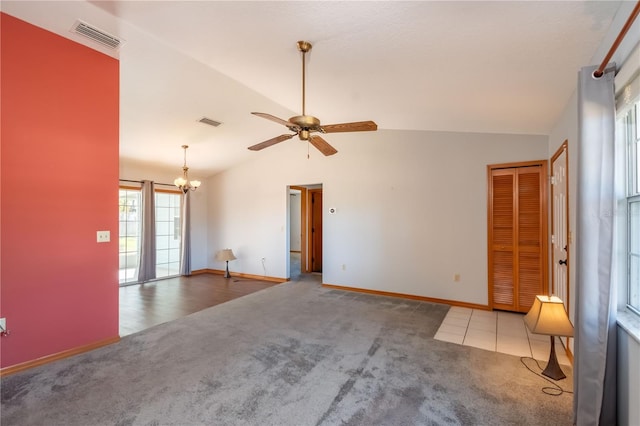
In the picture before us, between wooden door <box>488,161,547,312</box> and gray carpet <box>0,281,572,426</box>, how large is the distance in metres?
1.67

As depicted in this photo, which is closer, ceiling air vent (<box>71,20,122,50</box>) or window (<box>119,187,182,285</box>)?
ceiling air vent (<box>71,20,122,50</box>)

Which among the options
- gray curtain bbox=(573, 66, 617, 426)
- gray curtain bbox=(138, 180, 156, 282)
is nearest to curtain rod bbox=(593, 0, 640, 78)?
gray curtain bbox=(573, 66, 617, 426)

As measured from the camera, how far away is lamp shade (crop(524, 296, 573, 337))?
7.52 ft

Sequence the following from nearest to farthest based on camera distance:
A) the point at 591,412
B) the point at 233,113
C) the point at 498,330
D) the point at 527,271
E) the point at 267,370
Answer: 1. the point at 591,412
2. the point at 267,370
3. the point at 498,330
4. the point at 527,271
5. the point at 233,113

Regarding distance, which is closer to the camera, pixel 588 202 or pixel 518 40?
pixel 588 202

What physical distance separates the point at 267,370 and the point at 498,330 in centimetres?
291

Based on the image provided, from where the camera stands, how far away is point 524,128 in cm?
375

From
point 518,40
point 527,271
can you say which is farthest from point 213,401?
point 527,271

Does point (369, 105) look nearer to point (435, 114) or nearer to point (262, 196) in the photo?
point (435, 114)

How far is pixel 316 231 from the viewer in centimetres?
784

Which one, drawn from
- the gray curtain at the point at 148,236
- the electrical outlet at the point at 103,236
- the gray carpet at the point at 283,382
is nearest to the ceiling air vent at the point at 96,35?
the electrical outlet at the point at 103,236

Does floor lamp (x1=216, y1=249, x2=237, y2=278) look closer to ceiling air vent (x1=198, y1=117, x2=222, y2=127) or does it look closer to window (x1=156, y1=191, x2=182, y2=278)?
window (x1=156, y1=191, x2=182, y2=278)

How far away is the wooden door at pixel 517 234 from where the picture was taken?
419cm

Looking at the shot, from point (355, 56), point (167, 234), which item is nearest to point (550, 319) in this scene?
point (355, 56)
